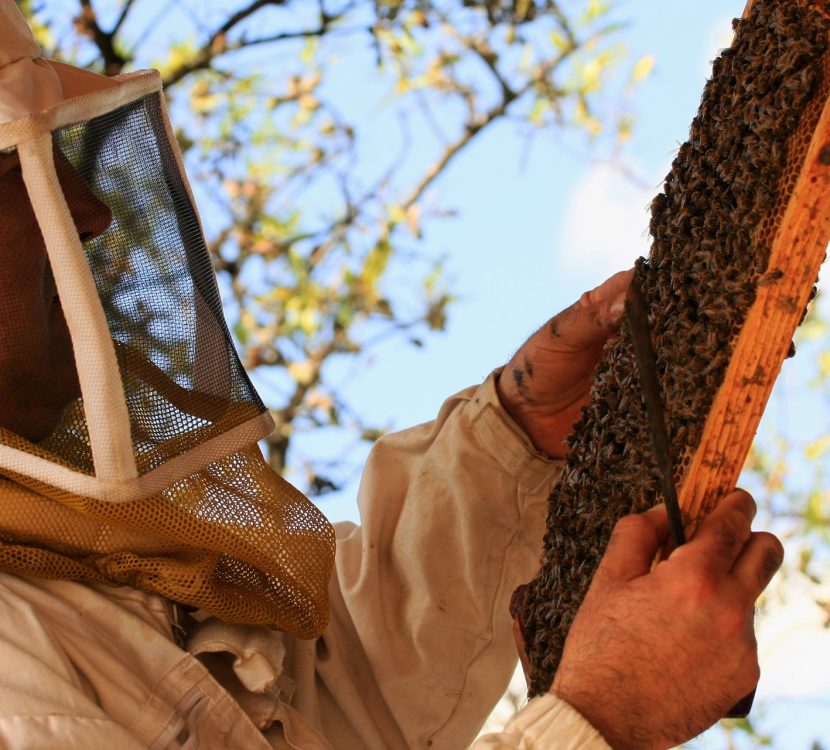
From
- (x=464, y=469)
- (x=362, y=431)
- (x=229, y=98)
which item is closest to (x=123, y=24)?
(x=229, y=98)

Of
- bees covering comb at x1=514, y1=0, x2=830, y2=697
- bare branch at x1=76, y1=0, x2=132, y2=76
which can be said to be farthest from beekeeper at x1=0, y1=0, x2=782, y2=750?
bare branch at x1=76, y1=0, x2=132, y2=76

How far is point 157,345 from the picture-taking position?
6.26ft

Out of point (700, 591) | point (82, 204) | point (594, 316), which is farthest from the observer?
point (594, 316)

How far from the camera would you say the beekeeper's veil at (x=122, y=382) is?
5.61ft

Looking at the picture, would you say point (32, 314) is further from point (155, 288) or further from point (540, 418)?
point (540, 418)

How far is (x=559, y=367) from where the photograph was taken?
2.14 meters

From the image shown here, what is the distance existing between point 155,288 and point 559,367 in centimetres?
69

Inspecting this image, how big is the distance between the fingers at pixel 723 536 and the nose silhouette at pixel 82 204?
→ 962 mm

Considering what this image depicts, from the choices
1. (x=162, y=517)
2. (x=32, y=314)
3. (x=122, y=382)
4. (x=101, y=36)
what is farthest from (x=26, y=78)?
(x=101, y=36)

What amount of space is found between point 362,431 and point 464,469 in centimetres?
273

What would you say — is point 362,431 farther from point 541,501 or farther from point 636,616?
point 636,616

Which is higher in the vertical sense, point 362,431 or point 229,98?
point 229,98

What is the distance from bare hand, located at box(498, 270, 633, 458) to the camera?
80.2 inches

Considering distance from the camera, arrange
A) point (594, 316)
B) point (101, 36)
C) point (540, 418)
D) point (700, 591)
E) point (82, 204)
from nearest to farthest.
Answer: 1. point (700, 591)
2. point (82, 204)
3. point (594, 316)
4. point (540, 418)
5. point (101, 36)
